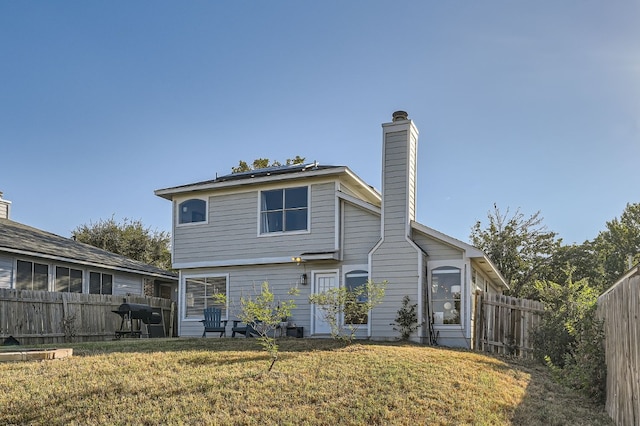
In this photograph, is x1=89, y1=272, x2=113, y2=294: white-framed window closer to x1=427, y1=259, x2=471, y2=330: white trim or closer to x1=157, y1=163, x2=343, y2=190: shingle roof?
x1=157, y1=163, x2=343, y2=190: shingle roof

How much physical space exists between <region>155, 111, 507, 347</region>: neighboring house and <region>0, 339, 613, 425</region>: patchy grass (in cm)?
423

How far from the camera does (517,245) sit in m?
26.2

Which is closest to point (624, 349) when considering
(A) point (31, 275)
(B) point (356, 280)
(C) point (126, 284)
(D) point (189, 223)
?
(B) point (356, 280)

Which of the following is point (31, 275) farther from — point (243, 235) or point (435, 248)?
point (435, 248)

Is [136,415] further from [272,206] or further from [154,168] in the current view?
[154,168]

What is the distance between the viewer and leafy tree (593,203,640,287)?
102ft

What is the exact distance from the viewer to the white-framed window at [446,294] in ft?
48.3

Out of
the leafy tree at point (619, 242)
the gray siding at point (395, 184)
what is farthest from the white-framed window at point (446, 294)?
the leafy tree at point (619, 242)

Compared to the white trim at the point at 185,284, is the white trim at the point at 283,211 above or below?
above

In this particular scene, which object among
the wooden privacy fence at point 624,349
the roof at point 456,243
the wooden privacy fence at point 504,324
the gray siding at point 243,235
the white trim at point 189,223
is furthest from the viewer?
the white trim at point 189,223

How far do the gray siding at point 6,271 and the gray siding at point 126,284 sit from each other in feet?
15.8

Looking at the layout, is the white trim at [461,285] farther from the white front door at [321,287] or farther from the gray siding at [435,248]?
the white front door at [321,287]

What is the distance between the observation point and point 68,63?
15242 millimetres

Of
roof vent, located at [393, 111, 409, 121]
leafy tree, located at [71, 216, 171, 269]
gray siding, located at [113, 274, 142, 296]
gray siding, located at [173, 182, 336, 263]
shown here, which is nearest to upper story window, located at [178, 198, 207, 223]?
gray siding, located at [173, 182, 336, 263]
